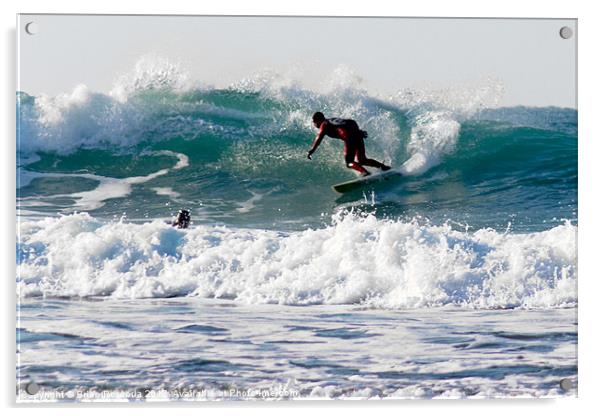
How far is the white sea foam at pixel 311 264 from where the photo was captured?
22.1ft

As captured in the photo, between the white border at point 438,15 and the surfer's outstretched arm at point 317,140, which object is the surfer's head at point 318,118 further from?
the white border at point 438,15

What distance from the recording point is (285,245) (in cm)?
Result: 703

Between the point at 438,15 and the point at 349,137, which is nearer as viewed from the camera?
the point at 438,15

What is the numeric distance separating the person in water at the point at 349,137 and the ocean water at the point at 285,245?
0.26ft

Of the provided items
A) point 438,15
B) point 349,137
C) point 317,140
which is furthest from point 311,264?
point 438,15

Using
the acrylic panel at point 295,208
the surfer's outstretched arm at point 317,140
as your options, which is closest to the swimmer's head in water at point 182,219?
A: the acrylic panel at point 295,208

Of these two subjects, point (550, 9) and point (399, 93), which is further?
point (399, 93)

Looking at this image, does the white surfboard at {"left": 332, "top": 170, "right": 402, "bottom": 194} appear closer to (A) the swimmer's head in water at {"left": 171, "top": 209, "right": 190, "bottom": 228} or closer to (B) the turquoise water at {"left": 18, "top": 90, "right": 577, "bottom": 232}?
(B) the turquoise water at {"left": 18, "top": 90, "right": 577, "bottom": 232}

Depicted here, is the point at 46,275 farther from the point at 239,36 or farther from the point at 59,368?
the point at 239,36

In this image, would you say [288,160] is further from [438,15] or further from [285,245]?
[438,15]

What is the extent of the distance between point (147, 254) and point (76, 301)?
693 millimetres

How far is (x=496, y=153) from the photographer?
7707 millimetres

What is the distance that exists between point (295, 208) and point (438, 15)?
6.43 feet

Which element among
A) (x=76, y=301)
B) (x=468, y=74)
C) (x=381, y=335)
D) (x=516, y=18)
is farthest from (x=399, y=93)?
(x=76, y=301)
